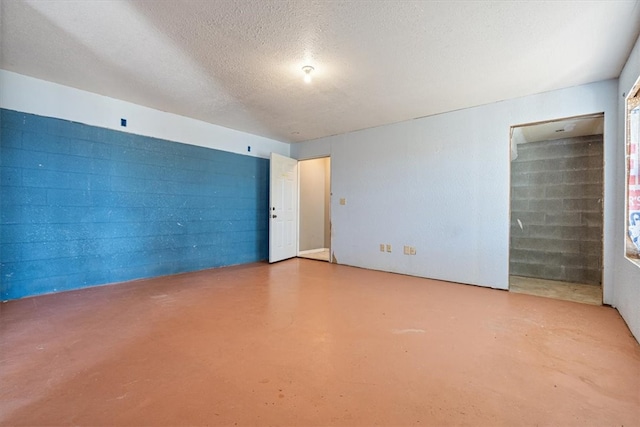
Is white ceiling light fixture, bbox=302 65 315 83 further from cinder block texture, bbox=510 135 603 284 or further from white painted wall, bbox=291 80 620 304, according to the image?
cinder block texture, bbox=510 135 603 284

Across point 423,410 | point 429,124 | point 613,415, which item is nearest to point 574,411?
point 613,415

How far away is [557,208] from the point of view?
14.4ft

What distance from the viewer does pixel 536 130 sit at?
A: 13.1 feet

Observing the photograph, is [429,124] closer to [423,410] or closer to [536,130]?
[536,130]

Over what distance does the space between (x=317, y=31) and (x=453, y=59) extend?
1.38m

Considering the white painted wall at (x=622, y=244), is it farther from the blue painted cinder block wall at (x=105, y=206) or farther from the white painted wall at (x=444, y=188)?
the blue painted cinder block wall at (x=105, y=206)

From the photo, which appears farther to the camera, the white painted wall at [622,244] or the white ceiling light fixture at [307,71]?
the white ceiling light fixture at [307,71]

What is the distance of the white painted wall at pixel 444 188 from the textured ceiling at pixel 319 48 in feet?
0.99

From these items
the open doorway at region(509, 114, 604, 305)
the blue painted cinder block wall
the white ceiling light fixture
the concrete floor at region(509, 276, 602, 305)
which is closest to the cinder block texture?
the open doorway at region(509, 114, 604, 305)

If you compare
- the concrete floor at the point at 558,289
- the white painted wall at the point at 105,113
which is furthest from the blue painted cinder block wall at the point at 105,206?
the concrete floor at the point at 558,289

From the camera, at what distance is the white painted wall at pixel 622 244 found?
2279 mm

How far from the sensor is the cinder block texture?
4105 mm

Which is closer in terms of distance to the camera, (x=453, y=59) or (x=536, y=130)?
(x=453, y=59)

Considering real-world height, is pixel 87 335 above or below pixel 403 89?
below
